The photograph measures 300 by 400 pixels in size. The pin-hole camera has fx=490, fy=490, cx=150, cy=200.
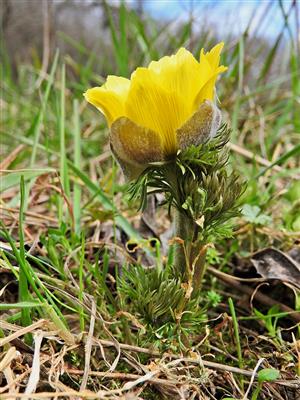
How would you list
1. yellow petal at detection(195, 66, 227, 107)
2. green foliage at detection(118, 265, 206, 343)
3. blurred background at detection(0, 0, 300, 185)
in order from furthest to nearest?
1. blurred background at detection(0, 0, 300, 185)
2. green foliage at detection(118, 265, 206, 343)
3. yellow petal at detection(195, 66, 227, 107)

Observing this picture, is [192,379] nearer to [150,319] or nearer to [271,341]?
[150,319]

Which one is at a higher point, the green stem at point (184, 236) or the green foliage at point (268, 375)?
the green stem at point (184, 236)

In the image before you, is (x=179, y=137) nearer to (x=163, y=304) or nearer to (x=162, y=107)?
(x=162, y=107)

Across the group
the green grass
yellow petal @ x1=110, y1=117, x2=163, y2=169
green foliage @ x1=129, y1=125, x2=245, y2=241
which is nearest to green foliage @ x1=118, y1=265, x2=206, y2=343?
the green grass

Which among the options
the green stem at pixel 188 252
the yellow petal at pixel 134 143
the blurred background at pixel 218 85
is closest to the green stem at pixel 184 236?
the green stem at pixel 188 252

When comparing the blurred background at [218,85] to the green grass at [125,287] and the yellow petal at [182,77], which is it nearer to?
the green grass at [125,287]

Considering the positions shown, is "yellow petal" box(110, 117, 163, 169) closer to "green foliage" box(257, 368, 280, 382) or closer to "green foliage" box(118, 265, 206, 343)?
"green foliage" box(118, 265, 206, 343)

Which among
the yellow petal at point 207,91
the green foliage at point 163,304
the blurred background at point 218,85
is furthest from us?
the blurred background at point 218,85

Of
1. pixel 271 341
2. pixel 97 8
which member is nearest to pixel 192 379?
pixel 271 341
